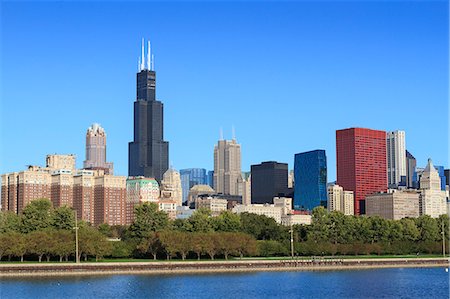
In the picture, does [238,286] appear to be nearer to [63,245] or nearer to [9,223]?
[63,245]

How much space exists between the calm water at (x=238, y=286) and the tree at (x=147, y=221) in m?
35.7

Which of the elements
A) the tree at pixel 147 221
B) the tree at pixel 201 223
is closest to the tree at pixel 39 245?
the tree at pixel 147 221

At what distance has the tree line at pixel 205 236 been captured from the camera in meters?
102

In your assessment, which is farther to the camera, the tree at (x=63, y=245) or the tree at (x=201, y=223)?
the tree at (x=201, y=223)

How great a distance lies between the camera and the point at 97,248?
10244cm

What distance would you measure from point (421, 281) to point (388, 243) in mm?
51098

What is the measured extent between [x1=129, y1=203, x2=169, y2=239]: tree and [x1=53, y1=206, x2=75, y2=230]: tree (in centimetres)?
887

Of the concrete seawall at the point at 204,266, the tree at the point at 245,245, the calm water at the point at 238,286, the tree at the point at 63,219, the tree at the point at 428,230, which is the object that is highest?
the tree at the point at 63,219

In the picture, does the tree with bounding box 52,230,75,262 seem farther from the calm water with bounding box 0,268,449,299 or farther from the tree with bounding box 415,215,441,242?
the tree with bounding box 415,215,441,242

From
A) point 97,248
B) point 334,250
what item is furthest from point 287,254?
point 97,248

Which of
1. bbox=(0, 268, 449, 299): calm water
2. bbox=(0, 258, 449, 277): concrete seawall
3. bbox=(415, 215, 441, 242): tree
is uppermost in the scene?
bbox=(415, 215, 441, 242): tree

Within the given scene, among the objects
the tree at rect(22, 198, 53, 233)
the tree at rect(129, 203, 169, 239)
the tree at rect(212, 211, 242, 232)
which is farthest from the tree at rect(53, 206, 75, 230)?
the tree at rect(212, 211, 242, 232)

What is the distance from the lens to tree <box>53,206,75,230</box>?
12544cm

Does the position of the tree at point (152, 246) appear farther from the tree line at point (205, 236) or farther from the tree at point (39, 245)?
the tree at point (39, 245)
